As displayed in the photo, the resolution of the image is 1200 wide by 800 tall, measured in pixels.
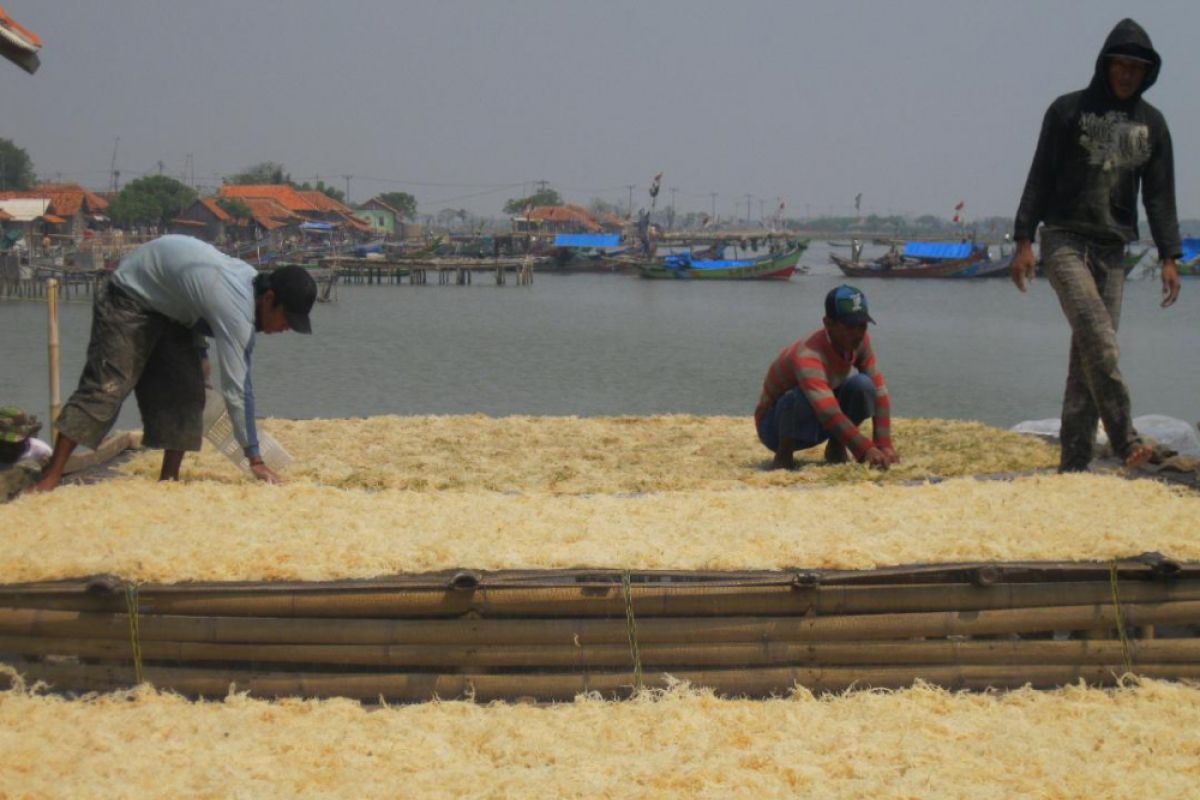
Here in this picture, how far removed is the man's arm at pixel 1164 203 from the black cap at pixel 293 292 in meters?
3.42

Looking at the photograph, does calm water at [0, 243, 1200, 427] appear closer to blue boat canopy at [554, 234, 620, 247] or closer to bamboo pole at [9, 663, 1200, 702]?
bamboo pole at [9, 663, 1200, 702]

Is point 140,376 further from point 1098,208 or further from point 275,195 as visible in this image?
point 275,195

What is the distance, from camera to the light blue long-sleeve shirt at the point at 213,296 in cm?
461

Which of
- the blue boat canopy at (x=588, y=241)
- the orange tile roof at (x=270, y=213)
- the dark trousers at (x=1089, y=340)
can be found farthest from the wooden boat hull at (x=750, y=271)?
the dark trousers at (x=1089, y=340)

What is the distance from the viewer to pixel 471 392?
18188 mm

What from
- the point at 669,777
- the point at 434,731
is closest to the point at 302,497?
the point at 434,731

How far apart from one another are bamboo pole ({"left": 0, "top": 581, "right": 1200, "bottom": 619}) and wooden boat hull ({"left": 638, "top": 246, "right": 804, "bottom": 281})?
65.4 m

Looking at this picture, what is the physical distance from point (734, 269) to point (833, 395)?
6417 centimetres

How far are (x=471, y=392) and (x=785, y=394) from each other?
12.6 meters

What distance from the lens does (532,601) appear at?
3377mm

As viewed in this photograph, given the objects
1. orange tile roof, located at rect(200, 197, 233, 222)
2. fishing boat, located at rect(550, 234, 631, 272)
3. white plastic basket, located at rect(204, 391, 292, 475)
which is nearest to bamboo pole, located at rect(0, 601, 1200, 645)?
white plastic basket, located at rect(204, 391, 292, 475)

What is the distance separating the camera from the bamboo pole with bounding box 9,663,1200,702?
340 cm

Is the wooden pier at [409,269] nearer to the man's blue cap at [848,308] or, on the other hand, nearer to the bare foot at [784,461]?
the bare foot at [784,461]

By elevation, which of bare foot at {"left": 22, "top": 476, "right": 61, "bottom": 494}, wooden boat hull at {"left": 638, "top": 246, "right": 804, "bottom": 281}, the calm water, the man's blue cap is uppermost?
the man's blue cap
